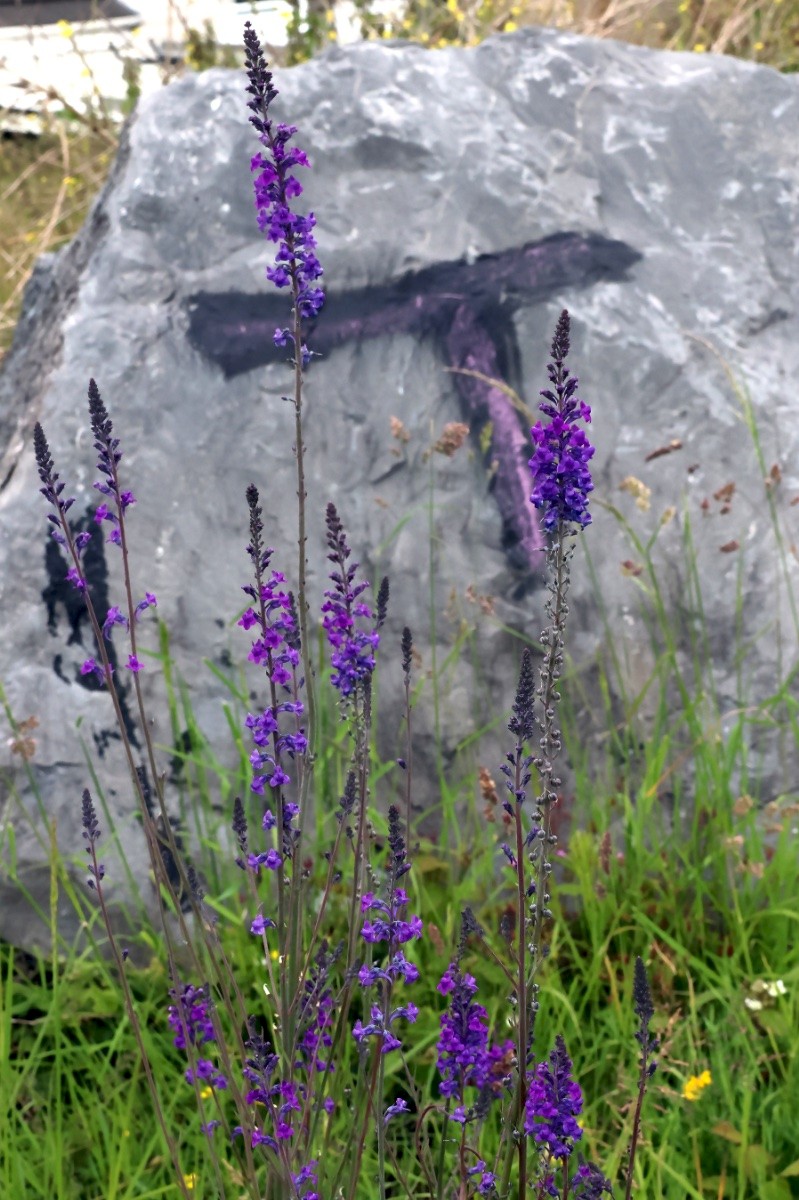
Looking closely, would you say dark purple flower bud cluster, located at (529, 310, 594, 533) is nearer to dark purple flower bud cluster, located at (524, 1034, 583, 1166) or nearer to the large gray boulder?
dark purple flower bud cluster, located at (524, 1034, 583, 1166)

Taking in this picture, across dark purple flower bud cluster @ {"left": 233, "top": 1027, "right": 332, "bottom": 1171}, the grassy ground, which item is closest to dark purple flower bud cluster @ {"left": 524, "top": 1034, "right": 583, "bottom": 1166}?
dark purple flower bud cluster @ {"left": 233, "top": 1027, "right": 332, "bottom": 1171}

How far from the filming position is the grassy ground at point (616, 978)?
212 cm

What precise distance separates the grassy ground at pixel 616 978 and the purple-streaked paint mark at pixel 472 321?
414mm

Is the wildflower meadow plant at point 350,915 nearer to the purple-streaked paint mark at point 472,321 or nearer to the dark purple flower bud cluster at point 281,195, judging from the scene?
the dark purple flower bud cluster at point 281,195

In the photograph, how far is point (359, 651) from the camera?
1539 millimetres

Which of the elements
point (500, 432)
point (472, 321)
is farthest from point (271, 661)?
point (472, 321)

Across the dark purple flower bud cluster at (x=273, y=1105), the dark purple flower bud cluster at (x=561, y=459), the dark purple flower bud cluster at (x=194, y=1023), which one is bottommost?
the dark purple flower bud cluster at (x=194, y=1023)

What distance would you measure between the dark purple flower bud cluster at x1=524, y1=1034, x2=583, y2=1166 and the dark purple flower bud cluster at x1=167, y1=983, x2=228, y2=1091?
1.83 feet

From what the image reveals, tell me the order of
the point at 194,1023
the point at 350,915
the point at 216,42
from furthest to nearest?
the point at 216,42 < the point at 194,1023 < the point at 350,915

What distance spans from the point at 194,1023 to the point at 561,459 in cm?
109

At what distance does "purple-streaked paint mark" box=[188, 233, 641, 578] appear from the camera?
2957mm

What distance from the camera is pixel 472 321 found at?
9.94 feet

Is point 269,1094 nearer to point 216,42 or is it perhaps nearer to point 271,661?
point 271,661

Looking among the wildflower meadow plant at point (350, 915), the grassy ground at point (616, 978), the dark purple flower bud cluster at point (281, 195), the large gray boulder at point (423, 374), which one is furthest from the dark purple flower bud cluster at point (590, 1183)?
the large gray boulder at point (423, 374)
